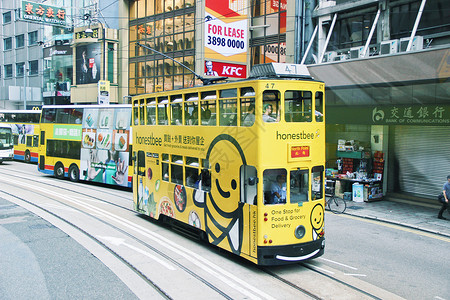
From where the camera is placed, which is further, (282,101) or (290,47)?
(290,47)

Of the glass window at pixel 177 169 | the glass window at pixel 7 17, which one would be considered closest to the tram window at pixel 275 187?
the glass window at pixel 177 169

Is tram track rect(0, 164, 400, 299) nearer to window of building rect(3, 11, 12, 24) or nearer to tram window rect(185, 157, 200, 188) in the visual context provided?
tram window rect(185, 157, 200, 188)

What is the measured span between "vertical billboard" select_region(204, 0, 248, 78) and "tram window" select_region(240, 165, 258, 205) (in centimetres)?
1237

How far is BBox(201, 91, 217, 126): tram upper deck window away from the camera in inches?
377

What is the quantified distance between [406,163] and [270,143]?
35.7ft

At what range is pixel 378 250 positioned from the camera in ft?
35.1

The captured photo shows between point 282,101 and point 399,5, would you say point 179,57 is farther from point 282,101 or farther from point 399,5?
point 282,101

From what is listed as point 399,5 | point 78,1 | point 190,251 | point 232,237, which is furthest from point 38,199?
point 78,1

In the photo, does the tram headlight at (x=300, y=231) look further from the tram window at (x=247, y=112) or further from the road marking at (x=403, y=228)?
the road marking at (x=403, y=228)

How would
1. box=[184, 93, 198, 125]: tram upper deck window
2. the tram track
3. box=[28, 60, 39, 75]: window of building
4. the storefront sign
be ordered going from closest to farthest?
the tram track
box=[184, 93, 198, 125]: tram upper deck window
the storefront sign
box=[28, 60, 39, 75]: window of building

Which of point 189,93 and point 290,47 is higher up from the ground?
point 290,47

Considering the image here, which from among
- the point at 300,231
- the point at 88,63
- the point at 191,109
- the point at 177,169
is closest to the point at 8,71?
the point at 88,63

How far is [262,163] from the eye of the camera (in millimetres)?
8289

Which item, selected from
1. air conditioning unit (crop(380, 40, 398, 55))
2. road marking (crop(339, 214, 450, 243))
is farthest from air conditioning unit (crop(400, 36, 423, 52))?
road marking (crop(339, 214, 450, 243))
